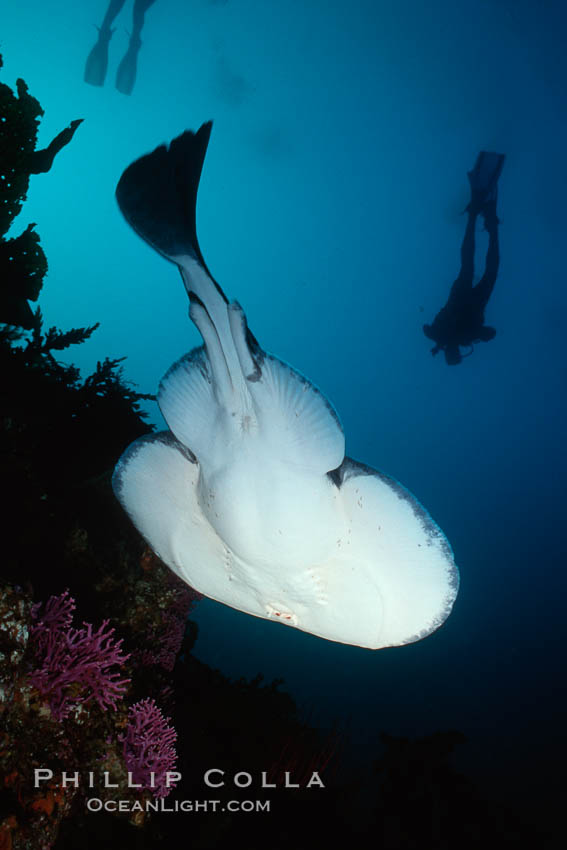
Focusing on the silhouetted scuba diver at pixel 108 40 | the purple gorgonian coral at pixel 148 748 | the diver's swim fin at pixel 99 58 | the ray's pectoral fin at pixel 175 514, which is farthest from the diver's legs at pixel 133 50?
the purple gorgonian coral at pixel 148 748

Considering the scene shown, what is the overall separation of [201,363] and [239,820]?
14.4ft

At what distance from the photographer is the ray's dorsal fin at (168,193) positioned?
5.29 feet

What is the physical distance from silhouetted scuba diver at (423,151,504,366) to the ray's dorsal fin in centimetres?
1221

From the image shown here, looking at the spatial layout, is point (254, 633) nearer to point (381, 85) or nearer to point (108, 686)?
point (108, 686)

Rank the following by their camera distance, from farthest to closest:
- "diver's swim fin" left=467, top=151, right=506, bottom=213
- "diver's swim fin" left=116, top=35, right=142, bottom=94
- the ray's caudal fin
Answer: "diver's swim fin" left=116, top=35, right=142, bottom=94 < "diver's swim fin" left=467, top=151, right=506, bottom=213 < the ray's caudal fin

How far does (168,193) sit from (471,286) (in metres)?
12.9

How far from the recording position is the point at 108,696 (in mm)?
2414

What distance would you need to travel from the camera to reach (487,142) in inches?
1033

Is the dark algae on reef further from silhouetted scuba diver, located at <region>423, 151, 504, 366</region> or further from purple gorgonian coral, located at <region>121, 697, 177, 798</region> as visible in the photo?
silhouetted scuba diver, located at <region>423, 151, 504, 366</region>

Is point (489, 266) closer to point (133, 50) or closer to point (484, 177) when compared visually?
point (484, 177)

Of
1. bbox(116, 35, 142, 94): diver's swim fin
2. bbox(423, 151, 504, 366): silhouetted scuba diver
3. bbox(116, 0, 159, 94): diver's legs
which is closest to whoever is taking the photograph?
bbox(423, 151, 504, 366): silhouetted scuba diver

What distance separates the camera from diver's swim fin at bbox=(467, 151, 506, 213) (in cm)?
1163

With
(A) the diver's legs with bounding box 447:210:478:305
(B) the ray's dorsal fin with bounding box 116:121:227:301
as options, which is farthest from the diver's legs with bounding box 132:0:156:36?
(B) the ray's dorsal fin with bounding box 116:121:227:301

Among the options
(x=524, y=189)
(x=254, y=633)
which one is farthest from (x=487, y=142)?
(x=254, y=633)
